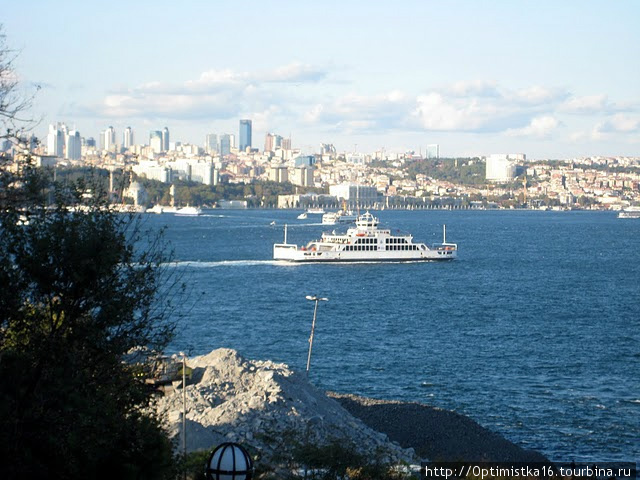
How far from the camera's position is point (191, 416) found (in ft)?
33.3

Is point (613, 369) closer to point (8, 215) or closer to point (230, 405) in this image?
point (230, 405)

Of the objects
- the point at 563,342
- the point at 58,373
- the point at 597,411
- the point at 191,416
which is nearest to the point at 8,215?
the point at 58,373

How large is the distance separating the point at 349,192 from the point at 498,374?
114 m

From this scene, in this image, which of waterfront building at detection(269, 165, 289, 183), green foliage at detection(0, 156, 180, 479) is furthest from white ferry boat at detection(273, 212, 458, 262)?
waterfront building at detection(269, 165, 289, 183)

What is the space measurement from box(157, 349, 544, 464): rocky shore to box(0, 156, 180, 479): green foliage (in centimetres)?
299

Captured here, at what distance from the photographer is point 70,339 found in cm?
580

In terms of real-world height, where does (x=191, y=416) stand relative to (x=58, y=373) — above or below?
below

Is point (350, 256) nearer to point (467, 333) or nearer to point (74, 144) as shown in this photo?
point (467, 333)

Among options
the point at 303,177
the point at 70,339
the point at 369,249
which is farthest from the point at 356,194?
the point at 70,339

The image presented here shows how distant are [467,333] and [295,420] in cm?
1164

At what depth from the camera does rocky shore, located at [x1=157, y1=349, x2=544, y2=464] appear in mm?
9531

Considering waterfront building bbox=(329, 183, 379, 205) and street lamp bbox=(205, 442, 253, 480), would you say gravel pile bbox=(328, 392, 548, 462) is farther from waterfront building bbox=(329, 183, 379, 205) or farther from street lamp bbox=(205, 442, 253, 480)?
waterfront building bbox=(329, 183, 379, 205)

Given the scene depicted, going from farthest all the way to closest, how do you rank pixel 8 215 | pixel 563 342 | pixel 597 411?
pixel 563 342 < pixel 597 411 < pixel 8 215

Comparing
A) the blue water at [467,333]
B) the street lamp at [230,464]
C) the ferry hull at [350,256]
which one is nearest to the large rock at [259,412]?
the blue water at [467,333]
